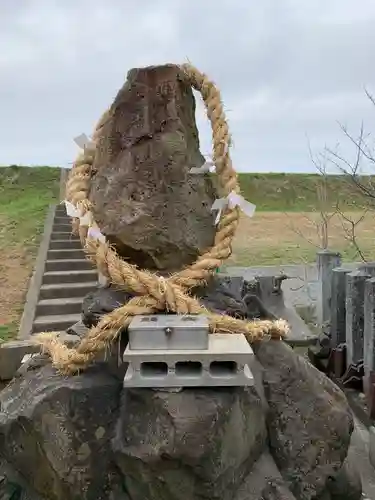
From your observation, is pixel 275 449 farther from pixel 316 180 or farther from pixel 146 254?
pixel 316 180

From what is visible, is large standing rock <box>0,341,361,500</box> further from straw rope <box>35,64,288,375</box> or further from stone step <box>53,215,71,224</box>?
stone step <box>53,215,71,224</box>

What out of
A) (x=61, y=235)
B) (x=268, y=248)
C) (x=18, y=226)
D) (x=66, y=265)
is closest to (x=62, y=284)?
(x=66, y=265)

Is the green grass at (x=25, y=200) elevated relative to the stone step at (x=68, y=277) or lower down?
elevated

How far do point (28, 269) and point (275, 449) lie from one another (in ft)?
17.2

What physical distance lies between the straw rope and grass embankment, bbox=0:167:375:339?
3487 millimetres

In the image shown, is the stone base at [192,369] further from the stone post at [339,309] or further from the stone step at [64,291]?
the stone step at [64,291]

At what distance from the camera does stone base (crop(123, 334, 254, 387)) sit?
161 cm

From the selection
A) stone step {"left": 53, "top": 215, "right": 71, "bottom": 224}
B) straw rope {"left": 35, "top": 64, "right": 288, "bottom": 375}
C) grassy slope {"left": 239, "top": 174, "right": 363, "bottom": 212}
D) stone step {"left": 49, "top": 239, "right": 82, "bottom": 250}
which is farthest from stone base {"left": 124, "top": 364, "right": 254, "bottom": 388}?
grassy slope {"left": 239, "top": 174, "right": 363, "bottom": 212}

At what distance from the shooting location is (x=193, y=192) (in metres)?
2.08

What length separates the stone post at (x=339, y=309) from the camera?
A: 5324mm

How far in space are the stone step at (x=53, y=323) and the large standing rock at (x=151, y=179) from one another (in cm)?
339

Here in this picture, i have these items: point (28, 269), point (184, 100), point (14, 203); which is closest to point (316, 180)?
point (14, 203)

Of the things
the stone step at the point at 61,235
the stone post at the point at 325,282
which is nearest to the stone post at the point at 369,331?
the stone post at the point at 325,282

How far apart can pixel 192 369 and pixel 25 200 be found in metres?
10.1
